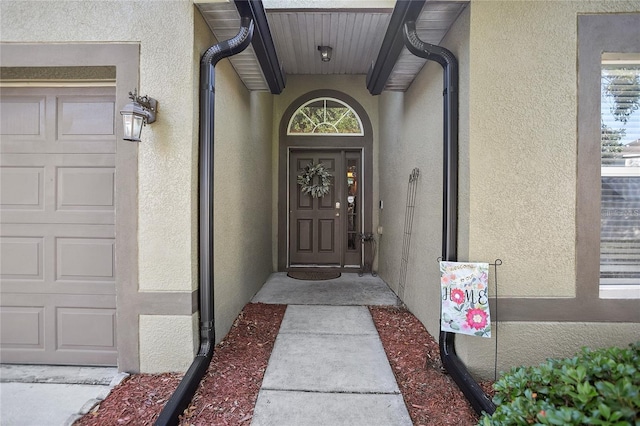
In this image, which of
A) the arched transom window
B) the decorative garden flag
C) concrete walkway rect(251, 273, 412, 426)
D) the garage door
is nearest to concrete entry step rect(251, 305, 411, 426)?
concrete walkway rect(251, 273, 412, 426)

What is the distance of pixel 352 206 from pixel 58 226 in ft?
12.8

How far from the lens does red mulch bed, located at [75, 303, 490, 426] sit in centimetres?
180

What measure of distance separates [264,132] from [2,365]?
362 cm

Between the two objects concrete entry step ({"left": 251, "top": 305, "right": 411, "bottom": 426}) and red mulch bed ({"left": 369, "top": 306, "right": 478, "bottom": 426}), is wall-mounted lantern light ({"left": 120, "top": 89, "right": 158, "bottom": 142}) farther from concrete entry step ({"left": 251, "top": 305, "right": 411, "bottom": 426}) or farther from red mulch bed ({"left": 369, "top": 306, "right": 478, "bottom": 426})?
red mulch bed ({"left": 369, "top": 306, "right": 478, "bottom": 426})

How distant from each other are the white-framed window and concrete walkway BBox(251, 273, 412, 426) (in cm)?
175

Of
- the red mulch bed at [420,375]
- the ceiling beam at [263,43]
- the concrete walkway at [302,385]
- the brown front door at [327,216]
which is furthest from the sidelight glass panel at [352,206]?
the concrete walkway at [302,385]

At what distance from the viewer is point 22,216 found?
2.33 meters

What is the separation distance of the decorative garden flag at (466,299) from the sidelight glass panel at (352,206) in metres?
3.14

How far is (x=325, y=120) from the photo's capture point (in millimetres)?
5152

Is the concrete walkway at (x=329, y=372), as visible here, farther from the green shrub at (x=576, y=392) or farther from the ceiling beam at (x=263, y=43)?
the ceiling beam at (x=263, y=43)

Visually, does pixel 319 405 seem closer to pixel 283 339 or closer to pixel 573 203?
pixel 283 339

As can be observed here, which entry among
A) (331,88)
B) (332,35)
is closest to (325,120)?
(331,88)

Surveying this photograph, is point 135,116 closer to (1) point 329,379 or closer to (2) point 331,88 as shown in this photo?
(1) point 329,379

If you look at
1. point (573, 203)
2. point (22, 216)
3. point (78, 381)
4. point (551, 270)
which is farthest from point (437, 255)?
point (22, 216)
